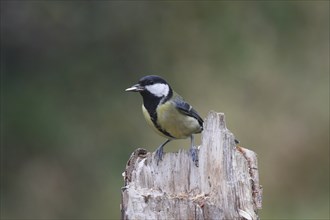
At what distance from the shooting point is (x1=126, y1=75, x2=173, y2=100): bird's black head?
370 cm

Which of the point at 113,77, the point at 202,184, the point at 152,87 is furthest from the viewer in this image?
the point at 113,77

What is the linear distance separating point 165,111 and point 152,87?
15cm

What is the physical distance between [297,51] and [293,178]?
4.81 ft

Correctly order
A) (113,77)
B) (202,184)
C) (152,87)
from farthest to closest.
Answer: (113,77)
(152,87)
(202,184)

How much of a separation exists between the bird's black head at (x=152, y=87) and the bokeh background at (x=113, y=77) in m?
2.72

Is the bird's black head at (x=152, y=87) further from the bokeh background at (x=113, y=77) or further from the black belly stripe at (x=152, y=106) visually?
the bokeh background at (x=113, y=77)

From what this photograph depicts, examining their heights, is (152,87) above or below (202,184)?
above

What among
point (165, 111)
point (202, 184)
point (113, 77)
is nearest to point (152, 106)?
point (165, 111)

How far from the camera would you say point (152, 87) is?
3725 millimetres

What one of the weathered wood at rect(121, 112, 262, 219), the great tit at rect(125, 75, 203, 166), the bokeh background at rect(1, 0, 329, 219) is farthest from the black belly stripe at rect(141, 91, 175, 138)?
the bokeh background at rect(1, 0, 329, 219)

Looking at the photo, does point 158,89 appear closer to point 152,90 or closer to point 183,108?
point 152,90

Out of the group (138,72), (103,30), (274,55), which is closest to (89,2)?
(103,30)

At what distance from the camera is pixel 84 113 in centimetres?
686

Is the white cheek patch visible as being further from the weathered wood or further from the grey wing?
the weathered wood
